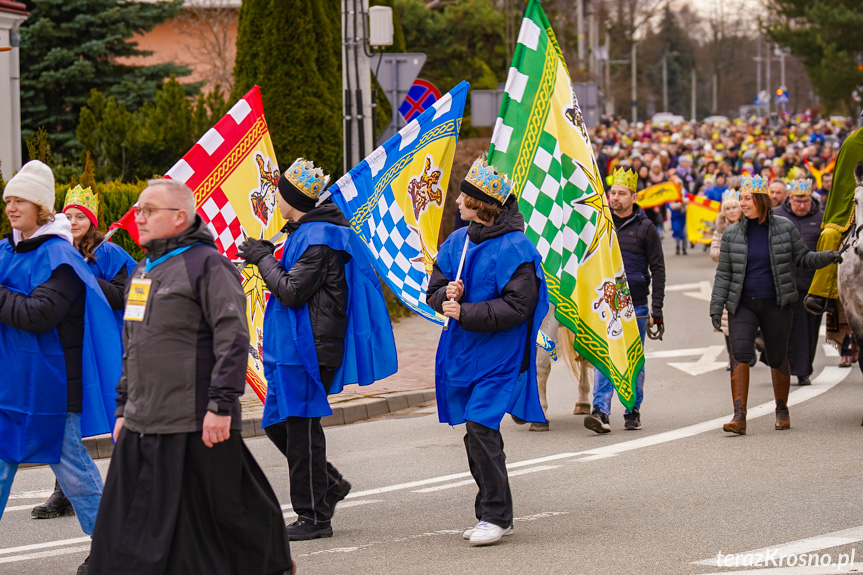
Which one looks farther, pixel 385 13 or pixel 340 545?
pixel 385 13

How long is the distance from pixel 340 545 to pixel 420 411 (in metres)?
4.76

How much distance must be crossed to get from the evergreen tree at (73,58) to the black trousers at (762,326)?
1553cm

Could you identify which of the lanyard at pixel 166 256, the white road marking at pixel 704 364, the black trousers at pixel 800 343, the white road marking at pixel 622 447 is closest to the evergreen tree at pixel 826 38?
the white road marking at pixel 704 364

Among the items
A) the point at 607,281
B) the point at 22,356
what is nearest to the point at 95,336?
the point at 22,356

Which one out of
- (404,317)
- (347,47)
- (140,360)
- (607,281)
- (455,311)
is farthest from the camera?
(404,317)

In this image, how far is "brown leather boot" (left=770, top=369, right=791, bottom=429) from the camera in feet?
30.5

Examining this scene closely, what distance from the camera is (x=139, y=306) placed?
4.95 m

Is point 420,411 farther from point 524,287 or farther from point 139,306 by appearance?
point 139,306

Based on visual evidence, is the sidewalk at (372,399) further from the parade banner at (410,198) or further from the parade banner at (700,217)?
the parade banner at (700,217)

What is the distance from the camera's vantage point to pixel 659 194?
2544 cm

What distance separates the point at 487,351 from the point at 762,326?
3702 millimetres

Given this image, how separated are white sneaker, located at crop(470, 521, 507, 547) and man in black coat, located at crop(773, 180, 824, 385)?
229 inches

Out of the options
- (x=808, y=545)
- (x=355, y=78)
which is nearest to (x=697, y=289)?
(x=355, y=78)

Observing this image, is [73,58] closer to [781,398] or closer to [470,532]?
[781,398]
